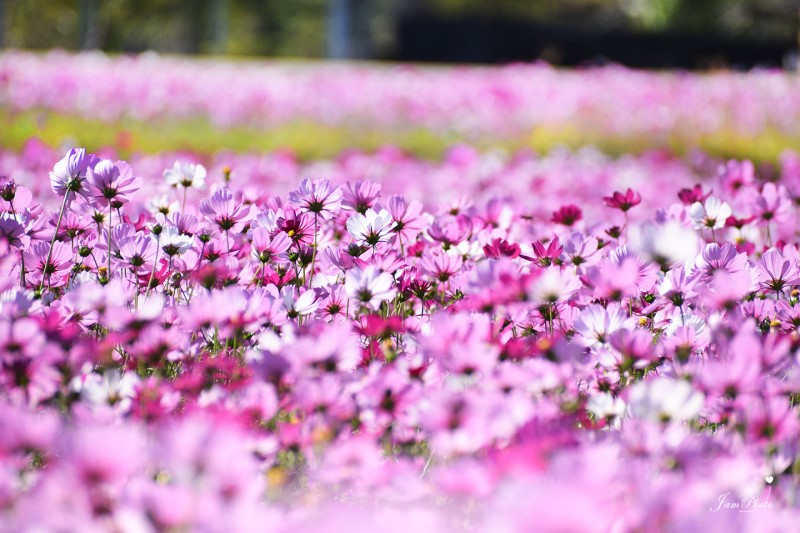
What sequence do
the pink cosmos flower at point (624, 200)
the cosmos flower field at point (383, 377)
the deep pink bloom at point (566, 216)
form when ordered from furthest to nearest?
the deep pink bloom at point (566, 216), the pink cosmos flower at point (624, 200), the cosmos flower field at point (383, 377)

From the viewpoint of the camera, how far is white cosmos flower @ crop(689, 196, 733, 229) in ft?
5.88

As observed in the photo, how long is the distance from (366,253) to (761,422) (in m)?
0.86

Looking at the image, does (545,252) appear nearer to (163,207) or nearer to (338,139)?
(163,207)

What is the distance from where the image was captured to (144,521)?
0.74 meters

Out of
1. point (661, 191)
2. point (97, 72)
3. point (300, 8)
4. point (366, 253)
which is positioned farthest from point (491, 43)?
point (300, 8)

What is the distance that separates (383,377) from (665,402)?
358 millimetres

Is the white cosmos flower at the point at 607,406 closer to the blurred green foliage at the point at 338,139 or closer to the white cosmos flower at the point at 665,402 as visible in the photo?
the white cosmos flower at the point at 665,402

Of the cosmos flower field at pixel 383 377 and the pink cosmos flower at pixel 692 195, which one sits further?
the pink cosmos flower at pixel 692 195

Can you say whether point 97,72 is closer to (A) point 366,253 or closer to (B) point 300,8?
(A) point 366,253

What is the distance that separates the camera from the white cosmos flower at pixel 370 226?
1634 millimetres

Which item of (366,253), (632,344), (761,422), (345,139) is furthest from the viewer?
(345,139)

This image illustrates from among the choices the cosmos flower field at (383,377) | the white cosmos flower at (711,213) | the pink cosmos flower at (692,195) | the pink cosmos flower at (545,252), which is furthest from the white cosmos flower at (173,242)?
the pink cosmos flower at (692,195)

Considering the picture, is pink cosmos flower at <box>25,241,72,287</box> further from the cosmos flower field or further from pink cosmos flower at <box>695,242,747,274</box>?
pink cosmos flower at <box>695,242,747,274</box>

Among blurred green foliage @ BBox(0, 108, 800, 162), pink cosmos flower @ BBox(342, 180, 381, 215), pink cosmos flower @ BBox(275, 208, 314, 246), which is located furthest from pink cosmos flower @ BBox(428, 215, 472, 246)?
blurred green foliage @ BBox(0, 108, 800, 162)
